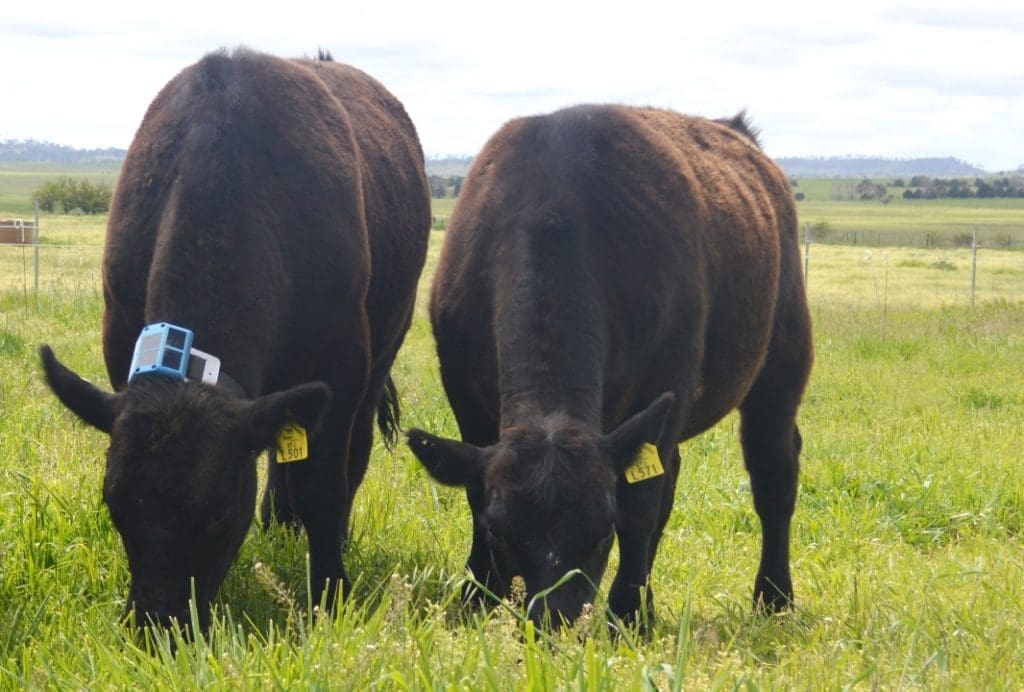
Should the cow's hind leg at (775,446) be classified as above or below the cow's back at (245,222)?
below

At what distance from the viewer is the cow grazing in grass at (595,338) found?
4.61 meters

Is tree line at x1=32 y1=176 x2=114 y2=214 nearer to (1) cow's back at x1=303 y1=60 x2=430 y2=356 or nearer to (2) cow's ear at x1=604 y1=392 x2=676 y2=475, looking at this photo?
(1) cow's back at x1=303 y1=60 x2=430 y2=356

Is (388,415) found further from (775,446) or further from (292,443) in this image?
(292,443)

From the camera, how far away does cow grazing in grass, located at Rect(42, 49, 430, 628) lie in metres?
4.54

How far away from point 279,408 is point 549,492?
1.04 metres

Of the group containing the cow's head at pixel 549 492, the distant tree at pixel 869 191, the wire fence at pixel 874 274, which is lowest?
the wire fence at pixel 874 274

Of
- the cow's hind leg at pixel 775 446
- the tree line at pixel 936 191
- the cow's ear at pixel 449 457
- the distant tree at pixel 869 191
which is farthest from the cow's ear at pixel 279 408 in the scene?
the distant tree at pixel 869 191

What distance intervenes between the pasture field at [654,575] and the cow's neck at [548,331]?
834 mm

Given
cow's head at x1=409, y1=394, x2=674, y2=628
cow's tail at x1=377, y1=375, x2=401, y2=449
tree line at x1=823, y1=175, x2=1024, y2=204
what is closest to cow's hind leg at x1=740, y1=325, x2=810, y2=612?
cow's tail at x1=377, y1=375, x2=401, y2=449

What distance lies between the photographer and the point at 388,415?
8211 millimetres

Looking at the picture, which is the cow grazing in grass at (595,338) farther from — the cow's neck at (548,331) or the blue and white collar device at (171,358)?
the blue and white collar device at (171,358)

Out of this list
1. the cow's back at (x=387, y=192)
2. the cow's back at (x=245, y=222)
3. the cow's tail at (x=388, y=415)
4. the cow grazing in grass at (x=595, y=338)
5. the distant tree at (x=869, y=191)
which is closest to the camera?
the cow grazing in grass at (x=595, y=338)

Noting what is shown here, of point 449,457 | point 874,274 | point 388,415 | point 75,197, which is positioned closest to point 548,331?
point 449,457

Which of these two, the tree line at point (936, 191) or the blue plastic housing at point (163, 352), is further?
the tree line at point (936, 191)
